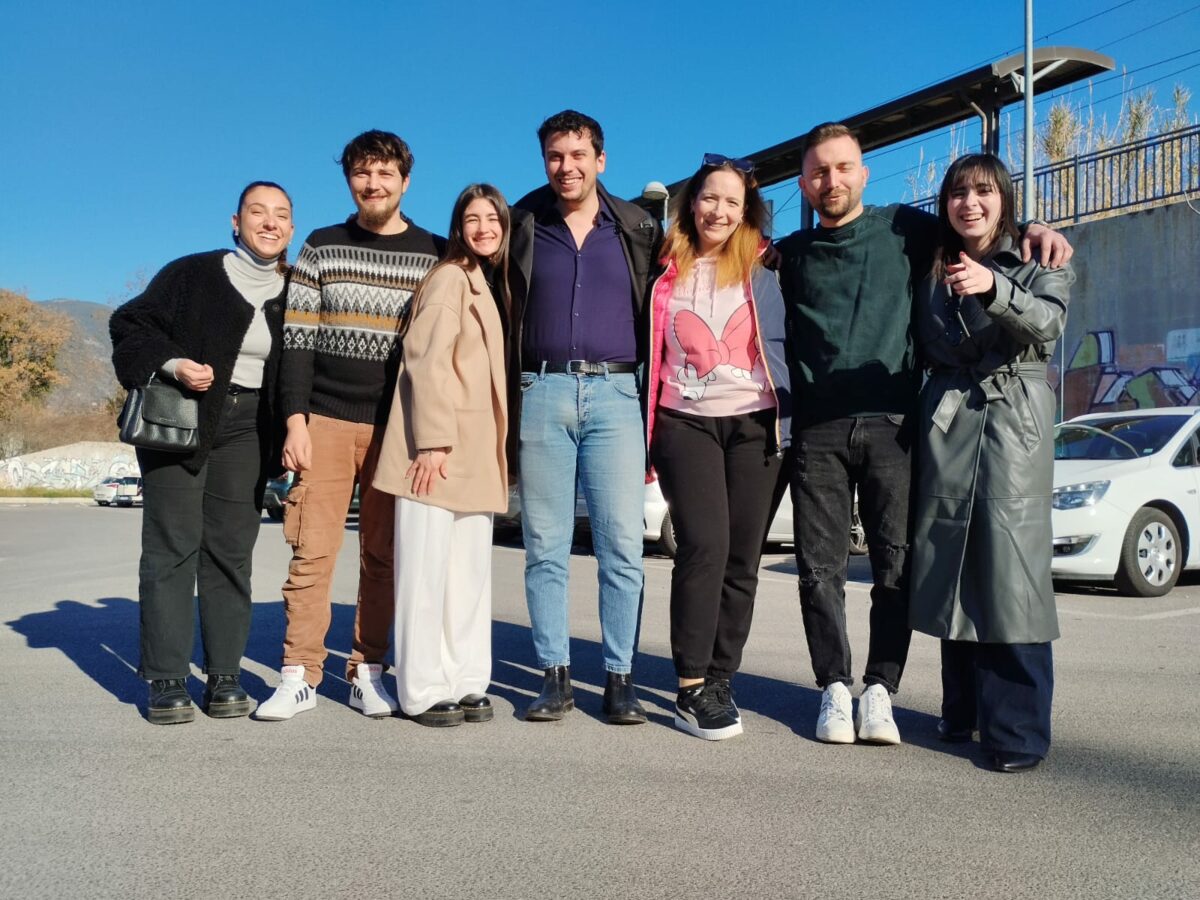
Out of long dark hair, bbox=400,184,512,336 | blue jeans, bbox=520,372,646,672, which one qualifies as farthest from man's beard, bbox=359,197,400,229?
blue jeans, bbox=520,372,646,672

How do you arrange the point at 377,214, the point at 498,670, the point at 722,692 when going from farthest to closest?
the point at 498,670, the point at 377,214, the point at 722,692

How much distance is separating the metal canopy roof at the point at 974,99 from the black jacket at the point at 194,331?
14.2m

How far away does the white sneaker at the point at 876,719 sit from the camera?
382 cm

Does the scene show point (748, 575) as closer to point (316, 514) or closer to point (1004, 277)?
point (1004, 277)

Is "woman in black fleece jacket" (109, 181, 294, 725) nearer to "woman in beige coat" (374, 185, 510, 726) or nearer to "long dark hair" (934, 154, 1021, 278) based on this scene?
"woman in beige coat" (374, 185, 510, 726)

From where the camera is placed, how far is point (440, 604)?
4277 mm

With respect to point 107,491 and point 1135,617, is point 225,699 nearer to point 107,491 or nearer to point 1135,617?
point 1135,617

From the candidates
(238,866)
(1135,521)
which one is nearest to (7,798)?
(238,866)

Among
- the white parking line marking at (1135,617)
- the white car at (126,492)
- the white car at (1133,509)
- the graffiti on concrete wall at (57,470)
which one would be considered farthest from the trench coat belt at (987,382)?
the graffiti on concrete wall at (57,470)

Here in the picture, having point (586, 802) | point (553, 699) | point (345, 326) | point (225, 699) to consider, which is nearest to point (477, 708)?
point (553, 699)

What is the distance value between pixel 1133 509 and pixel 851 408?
5784 millimetres

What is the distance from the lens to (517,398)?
4402 mm

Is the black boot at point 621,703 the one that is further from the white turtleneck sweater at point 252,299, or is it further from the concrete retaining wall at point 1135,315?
the concrete retaining wall at point 1135,315

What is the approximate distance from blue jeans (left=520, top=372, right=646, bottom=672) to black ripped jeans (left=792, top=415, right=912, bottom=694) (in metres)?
0.66
